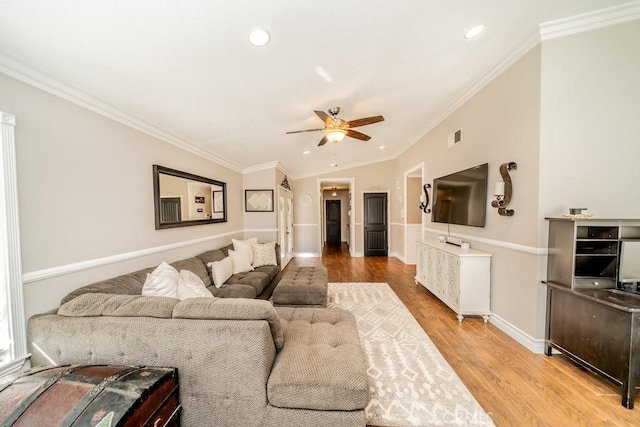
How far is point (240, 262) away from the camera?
3.59 metres

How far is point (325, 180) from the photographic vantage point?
726 cm

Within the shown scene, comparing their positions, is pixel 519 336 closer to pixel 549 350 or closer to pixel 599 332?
pixel 549 350

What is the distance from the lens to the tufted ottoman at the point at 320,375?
4.02 ft

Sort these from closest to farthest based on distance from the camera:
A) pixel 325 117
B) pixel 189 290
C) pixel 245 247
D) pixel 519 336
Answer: pixel 189 290 → pixel 519 336 → pixel 325 117 → pixel 245 247

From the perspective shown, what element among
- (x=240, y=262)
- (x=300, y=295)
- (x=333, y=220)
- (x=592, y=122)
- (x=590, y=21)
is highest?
(x=590, y=21)

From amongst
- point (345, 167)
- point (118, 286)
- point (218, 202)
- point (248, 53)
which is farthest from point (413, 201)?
point (118, 286)

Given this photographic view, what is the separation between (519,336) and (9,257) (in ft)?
13.6

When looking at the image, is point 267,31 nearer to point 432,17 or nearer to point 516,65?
point 432,17

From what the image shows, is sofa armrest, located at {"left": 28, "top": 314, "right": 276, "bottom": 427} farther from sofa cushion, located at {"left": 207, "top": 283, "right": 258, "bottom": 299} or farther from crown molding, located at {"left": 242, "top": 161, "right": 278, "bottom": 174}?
crown molding, located at {"left": 242, "top": 161, "right": 278, "bottom": 174}

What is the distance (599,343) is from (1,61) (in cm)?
448

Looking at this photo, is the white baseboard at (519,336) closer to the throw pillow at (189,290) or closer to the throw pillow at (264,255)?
the throw pillow at (189,290)

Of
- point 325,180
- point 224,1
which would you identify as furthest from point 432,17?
point 325,180

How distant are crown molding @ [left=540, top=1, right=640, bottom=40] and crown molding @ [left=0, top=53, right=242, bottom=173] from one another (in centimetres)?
388

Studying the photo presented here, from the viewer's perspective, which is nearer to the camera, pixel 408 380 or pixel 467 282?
pixel 408 380
